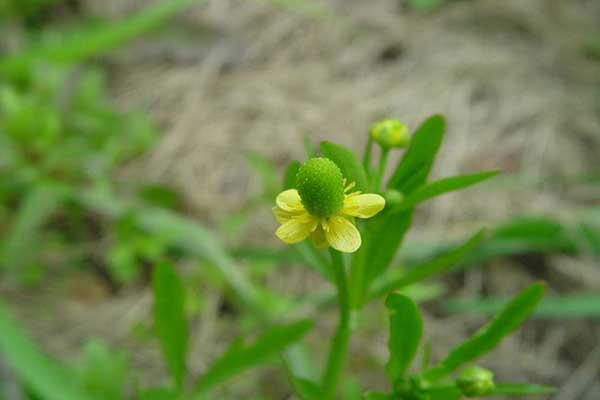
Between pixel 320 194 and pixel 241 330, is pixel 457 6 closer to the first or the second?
pixel 241 330

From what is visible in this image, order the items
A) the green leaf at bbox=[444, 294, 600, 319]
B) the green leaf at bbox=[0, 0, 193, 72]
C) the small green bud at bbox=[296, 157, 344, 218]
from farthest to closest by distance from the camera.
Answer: the green leaf at bbox=[0, 0, 193, 72] → the green leaf at bbox=[444, 294, 600, 319] → the small green bud at bbox=[296, 157, 344, 218]

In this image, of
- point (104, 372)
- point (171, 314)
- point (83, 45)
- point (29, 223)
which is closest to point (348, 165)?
point (171, 314)

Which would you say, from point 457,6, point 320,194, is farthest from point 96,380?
point 457,6

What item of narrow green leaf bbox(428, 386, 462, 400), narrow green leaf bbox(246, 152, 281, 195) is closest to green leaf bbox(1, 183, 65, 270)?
narrow green leaf bbox(246, 152, 281, 195)

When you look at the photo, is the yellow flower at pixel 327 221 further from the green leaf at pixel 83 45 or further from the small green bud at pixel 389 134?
the green leaf at pixel 83 45

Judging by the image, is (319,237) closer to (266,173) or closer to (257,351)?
(257,351)

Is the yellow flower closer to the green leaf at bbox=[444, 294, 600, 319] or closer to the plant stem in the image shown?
the plant stem

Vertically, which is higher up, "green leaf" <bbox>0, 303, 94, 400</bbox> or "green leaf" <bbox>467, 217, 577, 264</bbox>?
"green leaf" <bbox>0, 303, 94, 400</bbox>
